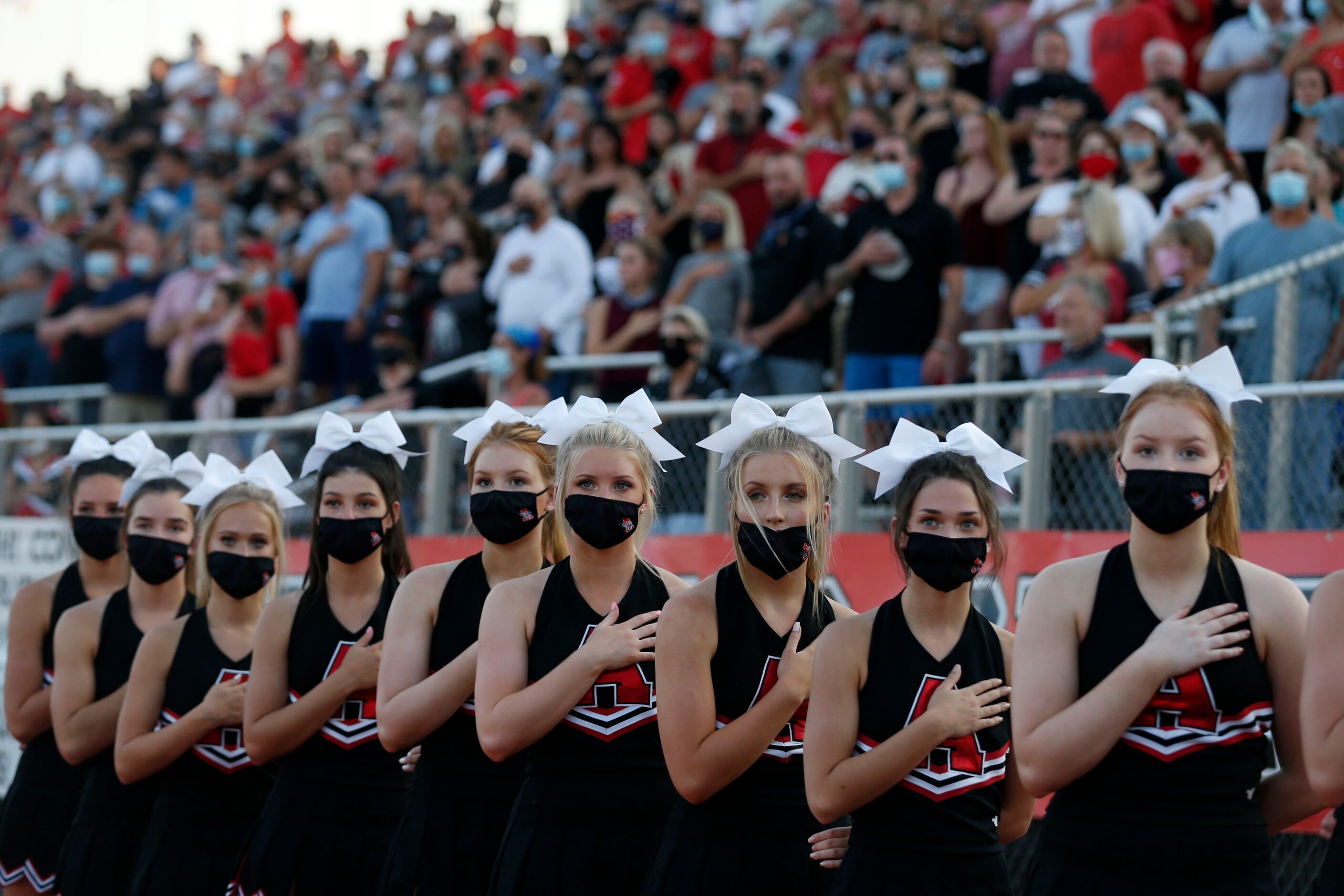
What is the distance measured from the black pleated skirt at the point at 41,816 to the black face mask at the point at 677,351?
11.7 feet

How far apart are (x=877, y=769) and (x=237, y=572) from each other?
95.8 inches

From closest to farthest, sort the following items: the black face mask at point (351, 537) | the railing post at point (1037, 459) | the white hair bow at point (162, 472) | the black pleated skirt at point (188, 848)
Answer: the black face mask at point (351, 537) < the black pleated skirt at point (188, 848) < the white hair bow at point (162, 472) < the railing post at point (1037, 459)

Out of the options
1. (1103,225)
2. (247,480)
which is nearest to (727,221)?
(1103,225)

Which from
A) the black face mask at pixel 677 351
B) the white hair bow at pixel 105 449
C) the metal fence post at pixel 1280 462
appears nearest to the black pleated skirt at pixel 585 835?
the white hair bow at pixel 105 449

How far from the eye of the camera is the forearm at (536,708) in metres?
3.80

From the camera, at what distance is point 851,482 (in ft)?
22.3

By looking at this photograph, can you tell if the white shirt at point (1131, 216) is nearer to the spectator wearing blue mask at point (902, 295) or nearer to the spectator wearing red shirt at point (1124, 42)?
the spectator wearing blue mask at point (902, 295)

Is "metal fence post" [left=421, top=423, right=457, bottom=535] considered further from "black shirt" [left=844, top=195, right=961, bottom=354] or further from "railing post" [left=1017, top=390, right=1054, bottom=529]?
"railing post" [left=1017, top=390, right=1054, bottom=529]

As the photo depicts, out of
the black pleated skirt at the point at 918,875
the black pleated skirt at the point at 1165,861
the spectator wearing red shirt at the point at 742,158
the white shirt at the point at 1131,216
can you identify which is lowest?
the black pleated skirt at the point at 918,875

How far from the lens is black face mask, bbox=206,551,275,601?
5.02 m

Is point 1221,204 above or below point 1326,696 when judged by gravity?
above

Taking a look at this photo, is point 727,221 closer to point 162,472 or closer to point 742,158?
point 742,158

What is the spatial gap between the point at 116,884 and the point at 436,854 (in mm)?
1524

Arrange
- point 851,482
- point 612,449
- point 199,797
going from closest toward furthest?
point 612,449 → point 199,797 → point 851,482
